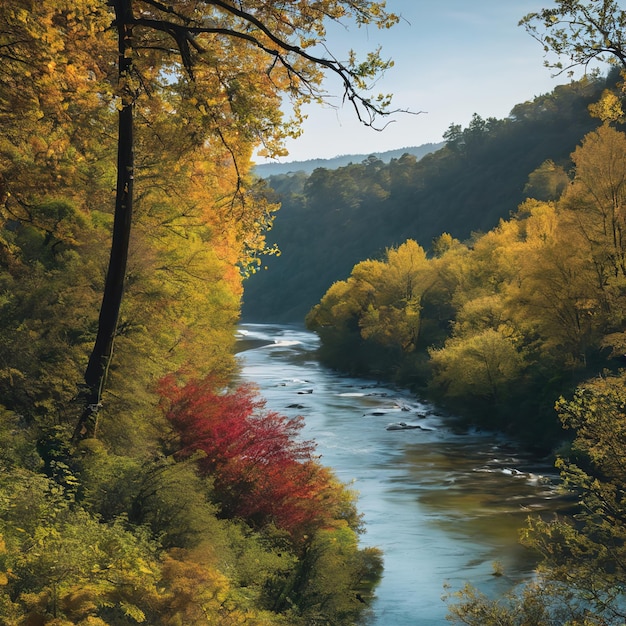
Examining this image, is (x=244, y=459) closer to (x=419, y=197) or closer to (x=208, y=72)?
(x=208, y=72)

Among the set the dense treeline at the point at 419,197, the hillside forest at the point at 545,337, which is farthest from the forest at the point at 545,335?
the dense treeline at the point at 419,197

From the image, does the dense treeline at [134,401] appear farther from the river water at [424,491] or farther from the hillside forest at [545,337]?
the hillside forest at [545,337]

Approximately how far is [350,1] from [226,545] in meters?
8.51

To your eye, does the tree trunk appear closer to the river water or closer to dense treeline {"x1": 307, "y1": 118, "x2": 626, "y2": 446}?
the river water

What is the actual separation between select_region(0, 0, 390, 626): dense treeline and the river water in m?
1.68

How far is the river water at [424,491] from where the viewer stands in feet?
65.9

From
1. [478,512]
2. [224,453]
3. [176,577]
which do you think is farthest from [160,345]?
[478,512]

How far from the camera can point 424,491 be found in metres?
29.3

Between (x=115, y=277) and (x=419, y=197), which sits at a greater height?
(x=419, y=197)

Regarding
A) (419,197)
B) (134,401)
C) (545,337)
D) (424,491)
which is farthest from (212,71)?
(419,197)

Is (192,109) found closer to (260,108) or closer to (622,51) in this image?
(260,108)

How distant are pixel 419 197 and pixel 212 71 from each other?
15142cm

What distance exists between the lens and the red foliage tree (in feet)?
50.8

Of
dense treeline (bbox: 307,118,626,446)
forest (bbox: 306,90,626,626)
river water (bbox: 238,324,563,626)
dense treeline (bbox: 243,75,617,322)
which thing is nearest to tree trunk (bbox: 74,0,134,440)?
forest (bbox: 306,90,626,626)
